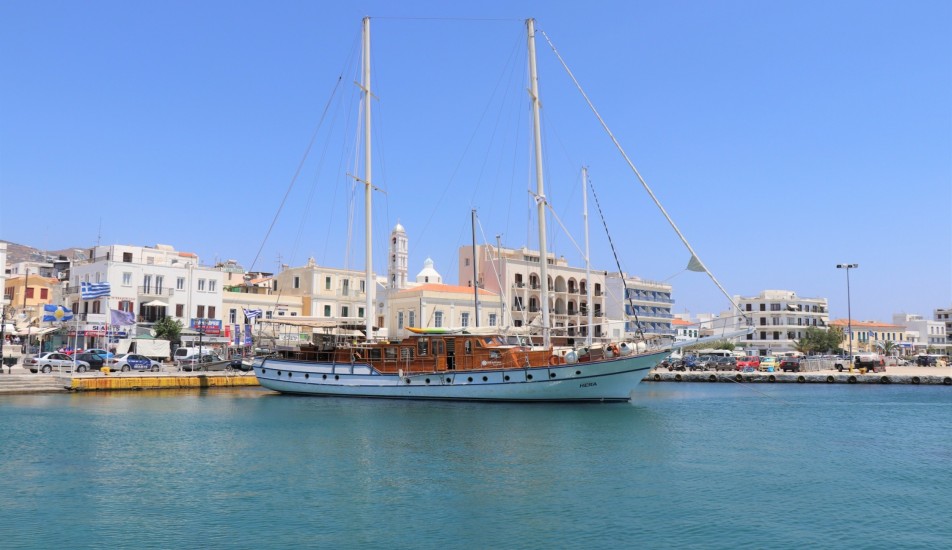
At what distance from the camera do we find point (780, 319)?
125 meters

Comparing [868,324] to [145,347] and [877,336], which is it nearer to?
[877,336]

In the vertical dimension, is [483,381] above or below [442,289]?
below

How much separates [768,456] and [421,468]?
10.7 metres

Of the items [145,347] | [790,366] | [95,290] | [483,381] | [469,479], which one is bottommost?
[469,479]

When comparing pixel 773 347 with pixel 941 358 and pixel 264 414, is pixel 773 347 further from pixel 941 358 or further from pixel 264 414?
pixel 264 414

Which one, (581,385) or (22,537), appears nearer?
(22,537)

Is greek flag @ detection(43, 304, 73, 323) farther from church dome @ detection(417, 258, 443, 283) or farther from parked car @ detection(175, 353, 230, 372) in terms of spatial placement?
church dome @ detection(417, 258, 443, 283)

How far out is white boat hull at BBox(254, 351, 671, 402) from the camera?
37750mm

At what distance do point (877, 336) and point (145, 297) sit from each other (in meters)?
126

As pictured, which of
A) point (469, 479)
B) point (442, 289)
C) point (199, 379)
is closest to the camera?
point (469, 479)

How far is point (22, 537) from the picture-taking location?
47.8 feet

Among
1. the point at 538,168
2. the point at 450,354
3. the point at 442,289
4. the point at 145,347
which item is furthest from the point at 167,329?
the point at 538,168

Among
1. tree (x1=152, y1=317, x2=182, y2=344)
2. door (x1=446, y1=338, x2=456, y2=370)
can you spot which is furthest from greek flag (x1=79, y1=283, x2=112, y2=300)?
door (x1=446, y1=338, x2=456, y2=370)

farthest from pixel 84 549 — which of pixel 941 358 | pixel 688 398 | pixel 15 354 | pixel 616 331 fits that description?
pixel 941 358
